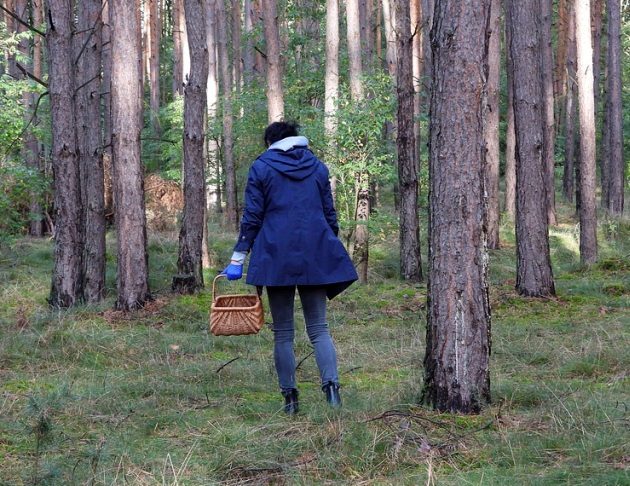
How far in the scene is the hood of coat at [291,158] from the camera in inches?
213

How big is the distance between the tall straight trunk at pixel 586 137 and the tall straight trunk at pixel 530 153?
156 inches

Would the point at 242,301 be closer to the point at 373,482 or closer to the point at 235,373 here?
the point at 235,373

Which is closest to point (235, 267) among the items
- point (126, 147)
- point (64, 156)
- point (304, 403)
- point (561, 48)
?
point (304, 403)

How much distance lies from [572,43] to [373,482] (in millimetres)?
24375

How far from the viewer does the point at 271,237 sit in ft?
17.3

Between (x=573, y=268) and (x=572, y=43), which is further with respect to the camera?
(x=572, y=43)

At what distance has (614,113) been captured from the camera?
A: 21953mm

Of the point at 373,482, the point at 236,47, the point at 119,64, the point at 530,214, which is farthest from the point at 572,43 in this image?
the point at 373,482

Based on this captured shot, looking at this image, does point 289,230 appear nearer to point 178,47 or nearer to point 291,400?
point 291,400

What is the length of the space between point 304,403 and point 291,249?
1174mm

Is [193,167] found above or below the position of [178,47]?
below

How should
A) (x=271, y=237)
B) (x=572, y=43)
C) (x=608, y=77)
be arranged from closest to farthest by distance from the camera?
(x=271, y=237) → (x=608, y=77) → (x=572, y=43)

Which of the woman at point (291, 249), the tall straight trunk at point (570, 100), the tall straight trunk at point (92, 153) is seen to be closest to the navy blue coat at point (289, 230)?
the woman at point (291, 249)

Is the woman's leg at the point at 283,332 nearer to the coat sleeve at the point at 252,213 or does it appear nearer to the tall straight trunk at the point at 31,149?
the coat sleeve at the point at 252,213
